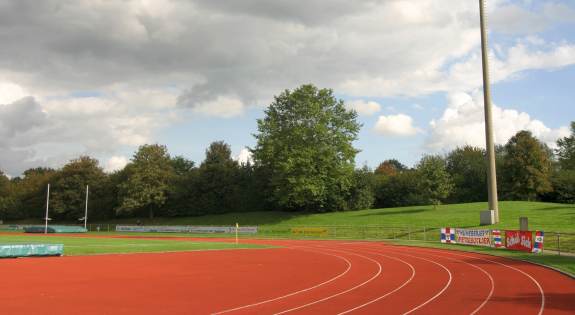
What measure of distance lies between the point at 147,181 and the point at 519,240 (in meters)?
69.8

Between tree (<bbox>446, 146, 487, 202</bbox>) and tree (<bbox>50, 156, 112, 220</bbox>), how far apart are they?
2592 inches

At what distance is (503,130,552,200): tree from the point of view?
78125mm

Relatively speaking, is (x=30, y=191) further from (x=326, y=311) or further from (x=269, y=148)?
(x=326, y=311)

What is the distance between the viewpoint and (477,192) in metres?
85.4

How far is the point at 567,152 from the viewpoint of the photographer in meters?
84.8

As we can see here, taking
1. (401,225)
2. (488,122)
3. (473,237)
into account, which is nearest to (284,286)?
(473,237)

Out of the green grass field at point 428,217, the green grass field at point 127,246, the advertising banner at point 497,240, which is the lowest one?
the green grass field at point 127,246

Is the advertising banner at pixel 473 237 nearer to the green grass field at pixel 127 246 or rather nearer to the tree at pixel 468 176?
the green grass field at pixel 127 246

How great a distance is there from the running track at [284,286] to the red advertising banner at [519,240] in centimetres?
391

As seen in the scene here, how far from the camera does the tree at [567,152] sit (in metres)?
81.4

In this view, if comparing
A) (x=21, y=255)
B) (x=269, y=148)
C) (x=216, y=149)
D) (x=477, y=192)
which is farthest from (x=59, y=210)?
(x=477, y=192)

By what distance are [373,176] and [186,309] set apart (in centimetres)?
7259

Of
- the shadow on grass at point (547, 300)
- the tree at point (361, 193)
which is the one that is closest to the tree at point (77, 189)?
the tree at point (361, 193)

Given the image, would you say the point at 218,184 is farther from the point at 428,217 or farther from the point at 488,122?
the point at 488,122
